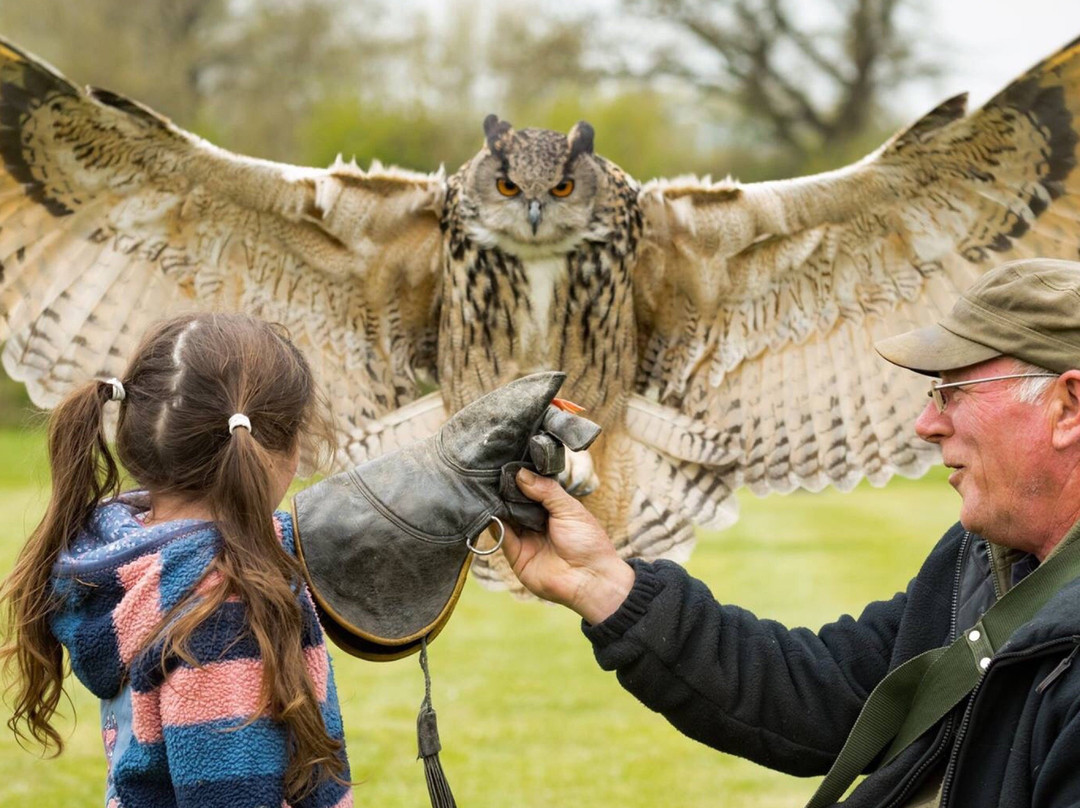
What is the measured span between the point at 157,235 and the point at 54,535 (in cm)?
244

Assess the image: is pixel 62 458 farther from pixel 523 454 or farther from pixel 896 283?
pixel 896 283

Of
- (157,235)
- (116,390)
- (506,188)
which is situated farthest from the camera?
(506,188)

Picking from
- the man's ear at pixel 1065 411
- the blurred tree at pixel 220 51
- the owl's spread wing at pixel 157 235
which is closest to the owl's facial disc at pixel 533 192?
the owl's spread wing at pixel 157 235

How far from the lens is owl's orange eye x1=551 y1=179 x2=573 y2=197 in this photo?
4.56 m

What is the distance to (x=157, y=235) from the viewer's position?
440 centimetres

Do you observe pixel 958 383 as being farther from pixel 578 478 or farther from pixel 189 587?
pixel 189 587

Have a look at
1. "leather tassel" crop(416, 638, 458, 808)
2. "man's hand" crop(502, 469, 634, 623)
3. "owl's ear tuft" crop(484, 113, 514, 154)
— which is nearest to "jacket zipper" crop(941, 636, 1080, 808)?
"man's hand" crop(502, 469, 634, 623)

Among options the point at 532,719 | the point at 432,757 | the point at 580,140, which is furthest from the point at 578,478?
the point at 532,719

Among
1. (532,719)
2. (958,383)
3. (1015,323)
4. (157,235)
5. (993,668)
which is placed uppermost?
(1015,323)

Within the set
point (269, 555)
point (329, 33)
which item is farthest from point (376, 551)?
point (329, 33)

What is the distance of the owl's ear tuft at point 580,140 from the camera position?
4.59 meters

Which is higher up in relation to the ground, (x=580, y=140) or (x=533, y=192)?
(x=580, y=140)

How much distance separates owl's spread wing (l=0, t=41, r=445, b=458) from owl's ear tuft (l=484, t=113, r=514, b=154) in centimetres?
26

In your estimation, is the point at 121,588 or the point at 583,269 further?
the point at 583,269
